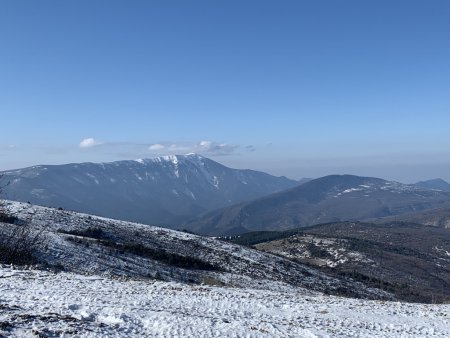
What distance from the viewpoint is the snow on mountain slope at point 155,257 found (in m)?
35.5

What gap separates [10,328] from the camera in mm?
10664

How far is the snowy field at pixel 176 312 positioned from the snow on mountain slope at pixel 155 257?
441 inches

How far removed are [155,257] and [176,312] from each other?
30085 mm

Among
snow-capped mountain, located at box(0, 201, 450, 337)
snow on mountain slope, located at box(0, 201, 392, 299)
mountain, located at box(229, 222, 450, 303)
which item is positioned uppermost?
snow-capped mountain, located at box(0, 201, 450, 337)

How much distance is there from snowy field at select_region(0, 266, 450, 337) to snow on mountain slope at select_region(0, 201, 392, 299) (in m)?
11.2

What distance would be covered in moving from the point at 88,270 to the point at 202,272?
1405 centimetres

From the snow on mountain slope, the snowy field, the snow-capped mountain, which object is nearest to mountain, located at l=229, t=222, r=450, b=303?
the snow on mountain slope

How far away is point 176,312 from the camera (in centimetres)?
1529

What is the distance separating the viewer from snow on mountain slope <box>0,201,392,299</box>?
35469 mm

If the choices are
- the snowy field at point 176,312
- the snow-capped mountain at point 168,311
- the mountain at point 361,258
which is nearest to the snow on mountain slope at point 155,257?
the snow-capped mountain at point 168,311

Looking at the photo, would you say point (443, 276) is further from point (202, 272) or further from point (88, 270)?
point (88, 270)

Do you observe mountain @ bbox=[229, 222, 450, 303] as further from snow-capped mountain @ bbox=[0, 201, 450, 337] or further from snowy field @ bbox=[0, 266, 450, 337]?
snowy field @ bbox=[0, 266, 450, 337]

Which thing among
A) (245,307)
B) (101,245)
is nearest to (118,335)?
(245,307)

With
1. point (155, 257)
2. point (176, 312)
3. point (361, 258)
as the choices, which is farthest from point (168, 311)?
point (361, 258)
